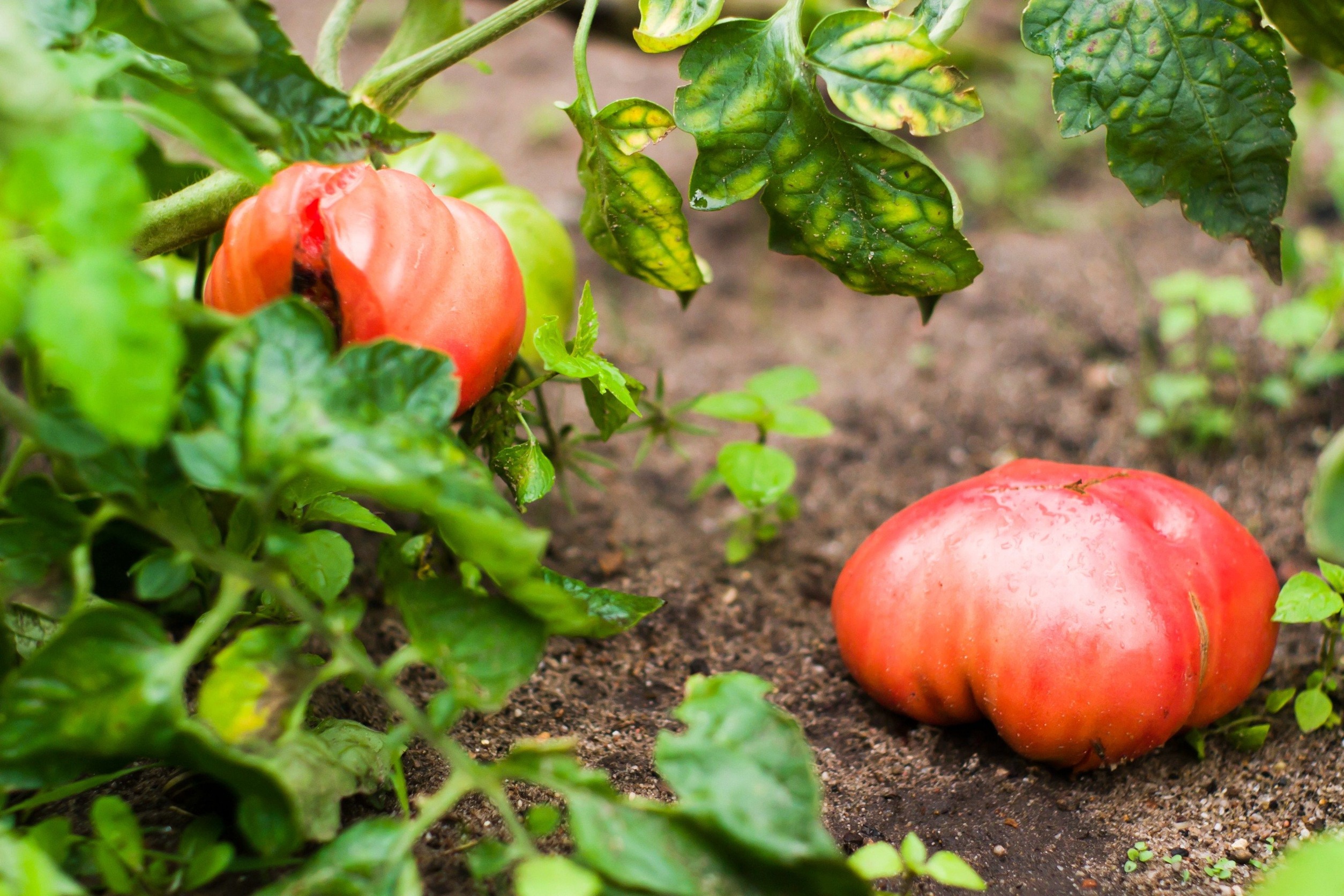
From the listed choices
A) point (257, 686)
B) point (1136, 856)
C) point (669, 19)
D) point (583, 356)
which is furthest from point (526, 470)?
point (1136, 856)

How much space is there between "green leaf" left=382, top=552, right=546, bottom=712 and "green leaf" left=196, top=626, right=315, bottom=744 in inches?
3.0

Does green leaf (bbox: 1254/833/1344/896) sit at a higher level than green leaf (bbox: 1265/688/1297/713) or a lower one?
higher

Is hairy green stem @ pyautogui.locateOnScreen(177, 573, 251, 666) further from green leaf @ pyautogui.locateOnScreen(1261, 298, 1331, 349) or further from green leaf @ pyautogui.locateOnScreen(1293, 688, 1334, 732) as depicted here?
green leaf @ pyautogui.locateOnScreen(1261, 298, 1331, 349)

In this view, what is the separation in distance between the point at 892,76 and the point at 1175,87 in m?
0.29

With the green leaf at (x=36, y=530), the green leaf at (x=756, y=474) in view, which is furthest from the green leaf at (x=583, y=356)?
the green leaf at (x=36, y=530)

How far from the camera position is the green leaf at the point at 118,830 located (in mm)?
649

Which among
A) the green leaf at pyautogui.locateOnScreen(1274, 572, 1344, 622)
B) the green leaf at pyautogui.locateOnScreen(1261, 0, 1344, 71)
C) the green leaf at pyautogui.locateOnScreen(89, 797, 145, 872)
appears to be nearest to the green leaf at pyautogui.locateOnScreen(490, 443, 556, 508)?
the green leaf at pyautogui.locateOnScreen(89, 797, 145, 872)

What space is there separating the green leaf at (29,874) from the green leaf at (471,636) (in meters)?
0.23

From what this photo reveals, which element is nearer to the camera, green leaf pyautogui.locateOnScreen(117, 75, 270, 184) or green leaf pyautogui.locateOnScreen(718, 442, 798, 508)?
green leaf pyautogui.locateOnScreen(117, 75, 270, 184)

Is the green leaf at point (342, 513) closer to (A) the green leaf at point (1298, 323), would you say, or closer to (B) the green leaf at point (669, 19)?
(B) the green leaf at point (669, 19)

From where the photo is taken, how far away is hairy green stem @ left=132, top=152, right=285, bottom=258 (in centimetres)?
90

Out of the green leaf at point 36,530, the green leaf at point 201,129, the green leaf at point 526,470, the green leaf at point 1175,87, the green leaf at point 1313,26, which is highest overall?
the green leaf at point 1313,26

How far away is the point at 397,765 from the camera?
2.32 feet

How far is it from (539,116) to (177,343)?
1.96 meters
